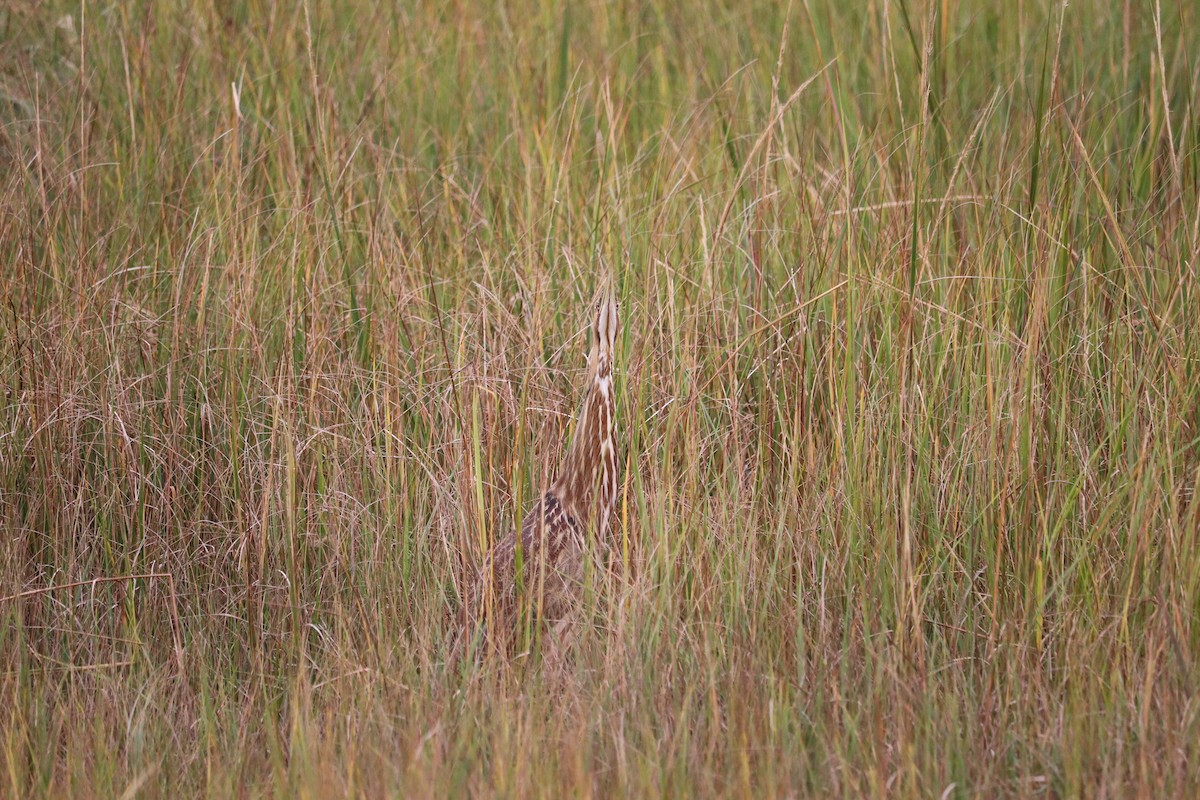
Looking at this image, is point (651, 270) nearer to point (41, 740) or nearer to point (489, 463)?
point (489, 463)

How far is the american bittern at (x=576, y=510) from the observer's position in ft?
8.96

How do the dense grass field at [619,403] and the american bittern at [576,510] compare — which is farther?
the american bittern at [576,510]

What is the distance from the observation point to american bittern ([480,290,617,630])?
8.96 ft

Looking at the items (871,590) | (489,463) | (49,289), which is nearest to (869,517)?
(871,590)

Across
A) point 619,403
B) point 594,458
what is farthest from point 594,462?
point 619,403

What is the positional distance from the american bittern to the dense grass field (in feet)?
0.28

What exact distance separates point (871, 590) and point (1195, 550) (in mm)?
593

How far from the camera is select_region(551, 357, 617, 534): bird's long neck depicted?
279 cm

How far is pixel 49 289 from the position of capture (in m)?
3.39

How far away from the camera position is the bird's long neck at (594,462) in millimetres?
2793

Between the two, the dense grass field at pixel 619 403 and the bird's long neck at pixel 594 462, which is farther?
the bird's long neck at pixel 594 462

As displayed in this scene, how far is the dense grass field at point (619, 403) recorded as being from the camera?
7.86 ft

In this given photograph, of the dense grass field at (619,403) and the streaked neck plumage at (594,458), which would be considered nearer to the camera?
the dense grass field at (619,403)

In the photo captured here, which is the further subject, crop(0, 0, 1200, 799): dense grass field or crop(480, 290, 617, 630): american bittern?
crop(480, 290, 617, 630): american bittern
